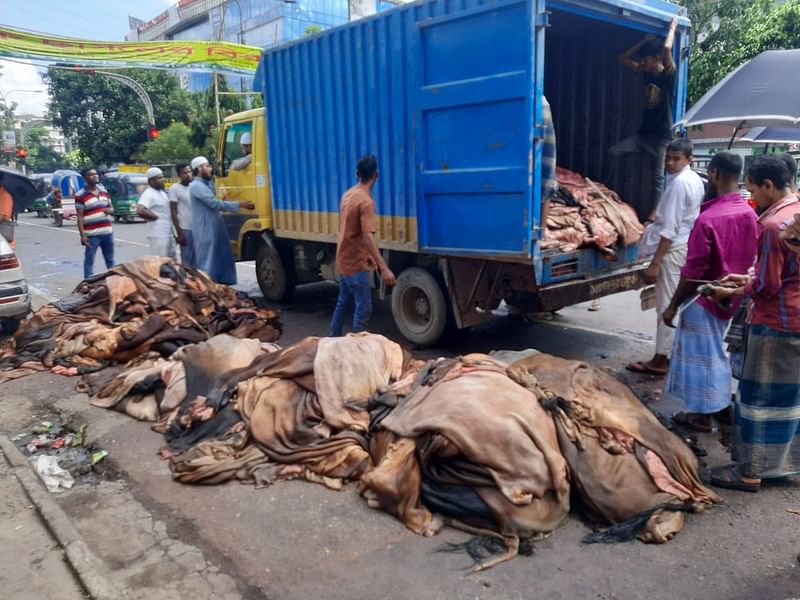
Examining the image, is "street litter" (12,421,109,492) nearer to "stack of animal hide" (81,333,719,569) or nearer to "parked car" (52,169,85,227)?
"stack of animal hide" (81,333,719,569)

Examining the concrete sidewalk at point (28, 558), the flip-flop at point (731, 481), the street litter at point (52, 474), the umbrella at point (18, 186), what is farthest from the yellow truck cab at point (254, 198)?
the flip-flop at point (731, 481)

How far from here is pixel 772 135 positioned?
8148 millimetres

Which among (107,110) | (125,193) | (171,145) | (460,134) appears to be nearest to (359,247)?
(460,134)

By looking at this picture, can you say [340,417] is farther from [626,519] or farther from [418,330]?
[418,330]

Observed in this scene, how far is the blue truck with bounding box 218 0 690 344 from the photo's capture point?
471 centimetres

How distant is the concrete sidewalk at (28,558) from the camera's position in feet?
8.68

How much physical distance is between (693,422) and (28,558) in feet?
12.5

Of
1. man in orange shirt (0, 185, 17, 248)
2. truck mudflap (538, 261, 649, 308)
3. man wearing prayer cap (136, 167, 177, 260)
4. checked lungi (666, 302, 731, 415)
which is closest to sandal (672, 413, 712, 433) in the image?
checked lungi (666, 302, 731, 415)

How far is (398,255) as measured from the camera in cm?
615

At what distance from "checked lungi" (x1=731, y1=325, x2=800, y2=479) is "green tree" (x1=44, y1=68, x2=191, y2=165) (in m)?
31.7

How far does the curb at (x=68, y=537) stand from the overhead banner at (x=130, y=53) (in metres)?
9.69

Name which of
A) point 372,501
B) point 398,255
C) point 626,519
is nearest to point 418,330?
point 398,255

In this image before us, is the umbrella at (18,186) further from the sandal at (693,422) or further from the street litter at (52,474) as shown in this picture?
the sandal at (693,422)

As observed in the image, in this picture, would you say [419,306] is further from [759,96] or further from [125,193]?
[125,193]
